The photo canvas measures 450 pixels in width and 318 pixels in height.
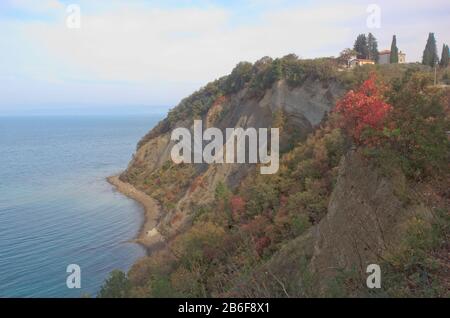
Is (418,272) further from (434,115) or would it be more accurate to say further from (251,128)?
(251,128)

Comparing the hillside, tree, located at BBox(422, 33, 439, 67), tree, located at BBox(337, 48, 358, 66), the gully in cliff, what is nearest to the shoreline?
the hillside

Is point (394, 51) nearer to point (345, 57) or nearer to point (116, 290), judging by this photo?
point (345, 57)

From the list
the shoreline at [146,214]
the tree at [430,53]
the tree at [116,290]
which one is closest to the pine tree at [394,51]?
the tree at [430,53]

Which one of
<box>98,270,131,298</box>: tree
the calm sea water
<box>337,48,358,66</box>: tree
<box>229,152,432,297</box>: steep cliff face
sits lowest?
the calm sea water

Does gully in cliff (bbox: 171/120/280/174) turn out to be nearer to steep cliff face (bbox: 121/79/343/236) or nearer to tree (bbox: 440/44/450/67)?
steep cliff face (bbox: 121/79/343/236)

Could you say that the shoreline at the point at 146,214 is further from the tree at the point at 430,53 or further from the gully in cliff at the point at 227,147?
the tree at the point at 430,53
